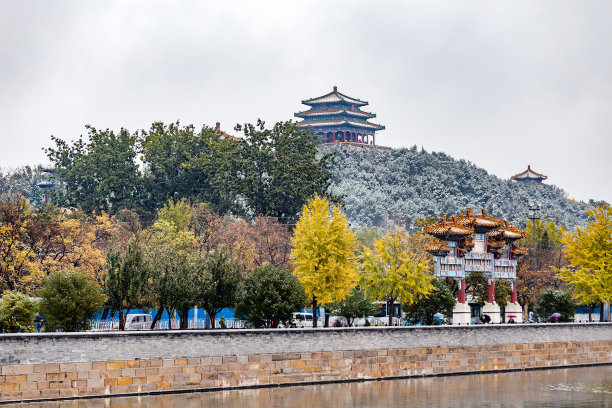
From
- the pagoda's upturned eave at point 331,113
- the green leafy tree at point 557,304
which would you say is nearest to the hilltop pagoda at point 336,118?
the pagoda's upturned eave at point 331,113

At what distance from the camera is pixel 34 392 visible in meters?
39.1

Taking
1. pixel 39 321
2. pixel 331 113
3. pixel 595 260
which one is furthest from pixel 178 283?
pixel 331 113

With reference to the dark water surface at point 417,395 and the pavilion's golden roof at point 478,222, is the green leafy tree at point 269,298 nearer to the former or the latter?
the dark water surface at point 417,395

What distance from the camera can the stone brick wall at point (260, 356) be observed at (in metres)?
39.7

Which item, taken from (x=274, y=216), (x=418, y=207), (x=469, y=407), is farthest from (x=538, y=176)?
(x=469, y=407)

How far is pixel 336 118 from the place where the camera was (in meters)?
165

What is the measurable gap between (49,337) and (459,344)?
24259 mm

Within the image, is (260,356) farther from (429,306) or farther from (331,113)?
(331,113)

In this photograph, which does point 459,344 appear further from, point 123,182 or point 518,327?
point 123,182

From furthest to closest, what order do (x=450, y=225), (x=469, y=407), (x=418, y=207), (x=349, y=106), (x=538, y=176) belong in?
(x=538, y=176), (x=349, y=106), (x=418, y=207), (x=450, y=225), (x=469, y=407)

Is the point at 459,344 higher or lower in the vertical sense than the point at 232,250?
lower

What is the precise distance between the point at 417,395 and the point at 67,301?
18.0 m

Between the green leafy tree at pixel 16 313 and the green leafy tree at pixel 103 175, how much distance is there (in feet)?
164

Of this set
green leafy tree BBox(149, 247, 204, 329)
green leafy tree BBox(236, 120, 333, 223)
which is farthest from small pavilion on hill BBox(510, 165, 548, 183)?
green leafy tree BBox(149, 247, 204, 329)
